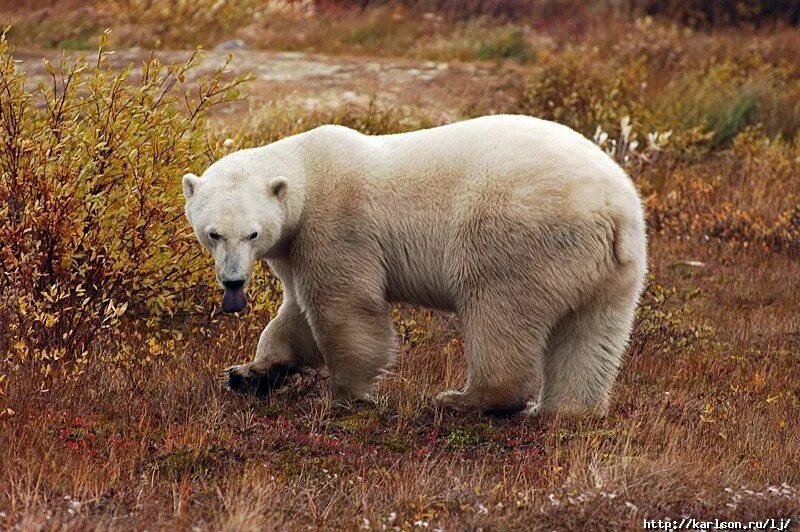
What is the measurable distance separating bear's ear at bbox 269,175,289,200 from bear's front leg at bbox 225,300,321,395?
699 mm

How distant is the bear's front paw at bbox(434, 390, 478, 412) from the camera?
5.60m

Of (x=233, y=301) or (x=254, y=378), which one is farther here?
(x=254, y=378)

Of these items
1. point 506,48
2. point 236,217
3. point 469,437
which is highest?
point 236,217

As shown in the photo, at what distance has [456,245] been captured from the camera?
17.6ft

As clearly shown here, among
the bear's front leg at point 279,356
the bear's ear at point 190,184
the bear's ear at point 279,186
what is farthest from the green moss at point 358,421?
the bear's ear at point 190,184

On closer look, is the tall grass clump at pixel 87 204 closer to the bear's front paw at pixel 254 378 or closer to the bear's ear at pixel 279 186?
the bear's front paw at pixel 254 378

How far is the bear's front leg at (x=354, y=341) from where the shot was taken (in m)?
5.54

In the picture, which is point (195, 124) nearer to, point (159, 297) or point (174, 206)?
point (174, 206)

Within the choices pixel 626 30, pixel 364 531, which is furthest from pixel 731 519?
pixel 626 30

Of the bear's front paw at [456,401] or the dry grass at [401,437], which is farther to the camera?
the bear's front paw at [456,401]

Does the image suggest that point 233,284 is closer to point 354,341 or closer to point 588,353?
point 354,341

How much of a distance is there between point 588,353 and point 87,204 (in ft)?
8.82

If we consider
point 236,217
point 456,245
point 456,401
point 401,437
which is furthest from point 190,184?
point 456,401

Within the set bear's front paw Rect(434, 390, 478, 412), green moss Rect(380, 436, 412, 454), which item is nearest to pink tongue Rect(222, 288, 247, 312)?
green moss Rect(380, 436, 412, 454)
